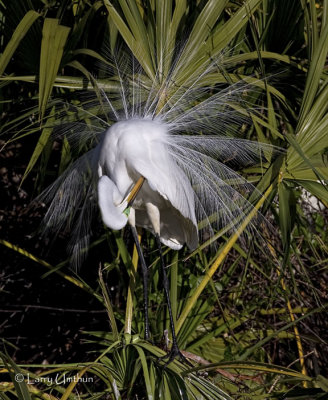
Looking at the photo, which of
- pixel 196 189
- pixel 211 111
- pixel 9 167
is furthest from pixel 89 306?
pixel 211 111

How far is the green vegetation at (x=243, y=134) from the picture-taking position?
5.37 feet

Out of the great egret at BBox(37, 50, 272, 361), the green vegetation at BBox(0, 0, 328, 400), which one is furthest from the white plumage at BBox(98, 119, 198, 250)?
the green vegetation at BBox(0, 0, 328, 400)

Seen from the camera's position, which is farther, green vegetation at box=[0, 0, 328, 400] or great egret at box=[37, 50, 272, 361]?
great egret at box=[37, 50, 272, 361]

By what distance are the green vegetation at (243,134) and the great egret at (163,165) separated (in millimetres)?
65

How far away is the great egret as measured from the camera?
2020 millimetres

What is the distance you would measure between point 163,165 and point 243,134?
534mm

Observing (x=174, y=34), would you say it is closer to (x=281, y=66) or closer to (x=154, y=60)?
(x=154, y=60)

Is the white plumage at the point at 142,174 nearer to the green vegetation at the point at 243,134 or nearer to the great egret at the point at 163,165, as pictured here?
the great egret at the point at 163,165

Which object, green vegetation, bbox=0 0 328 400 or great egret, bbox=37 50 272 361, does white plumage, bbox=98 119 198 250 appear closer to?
great egret, bbox=37 50 272 361

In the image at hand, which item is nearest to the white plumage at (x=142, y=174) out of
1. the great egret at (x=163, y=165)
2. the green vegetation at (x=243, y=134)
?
the great egret at (x=163, y=165)

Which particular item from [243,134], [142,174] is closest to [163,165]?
[142,174]

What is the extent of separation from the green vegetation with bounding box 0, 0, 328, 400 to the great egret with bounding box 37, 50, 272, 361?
0.21 ft

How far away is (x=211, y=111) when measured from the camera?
2.10 m

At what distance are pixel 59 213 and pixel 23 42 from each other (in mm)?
618
